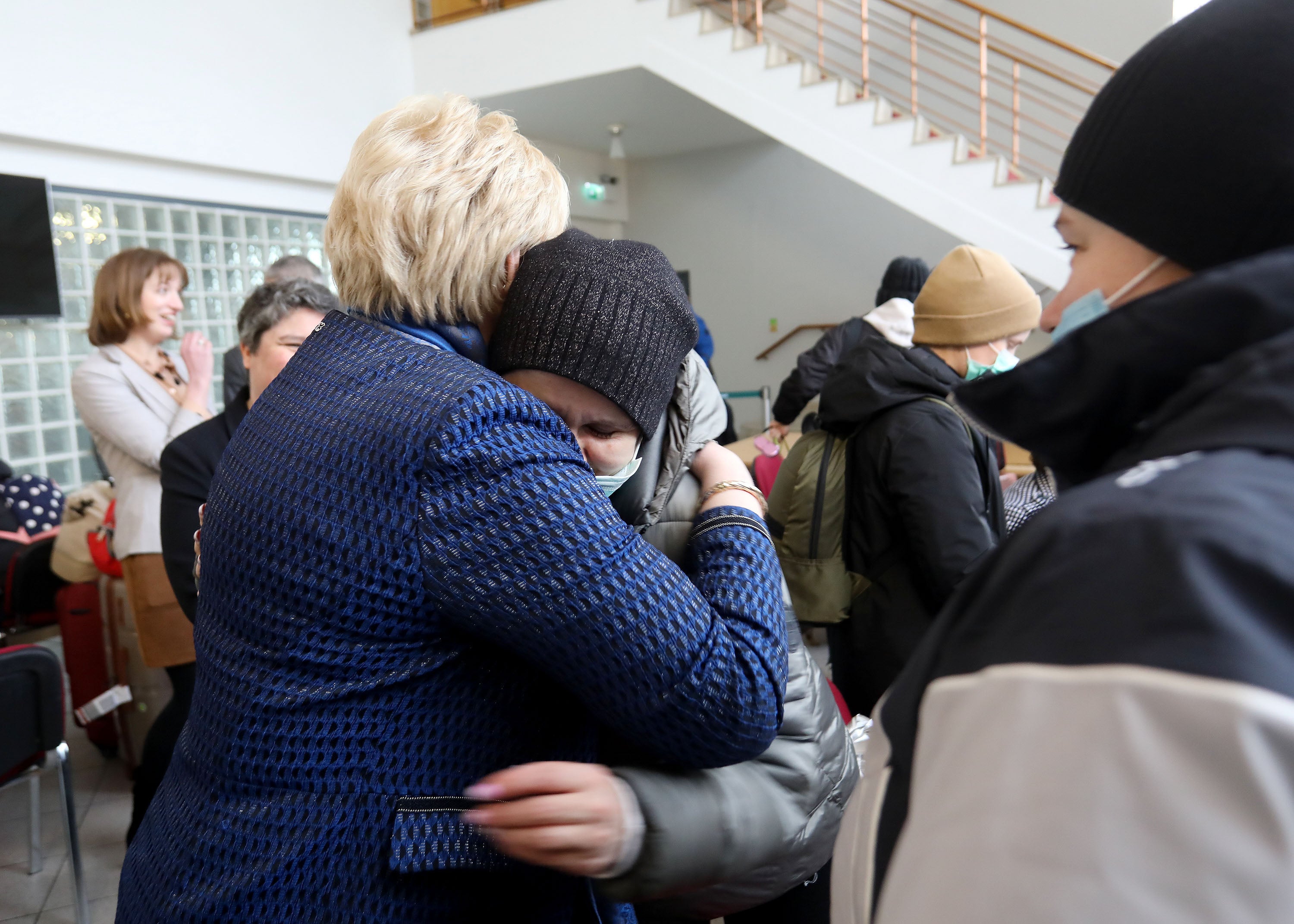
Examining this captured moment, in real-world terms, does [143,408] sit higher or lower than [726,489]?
lower

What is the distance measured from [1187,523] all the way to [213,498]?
88cm

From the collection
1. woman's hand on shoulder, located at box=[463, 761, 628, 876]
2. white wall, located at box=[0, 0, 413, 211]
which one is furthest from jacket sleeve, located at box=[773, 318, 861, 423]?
white wall, located at box=[0, 0, 413, 211]

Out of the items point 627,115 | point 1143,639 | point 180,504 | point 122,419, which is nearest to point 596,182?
point 627,115

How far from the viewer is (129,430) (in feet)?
8.32

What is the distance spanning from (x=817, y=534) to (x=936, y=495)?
323 millimetres

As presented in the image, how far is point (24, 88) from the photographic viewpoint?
465 cm

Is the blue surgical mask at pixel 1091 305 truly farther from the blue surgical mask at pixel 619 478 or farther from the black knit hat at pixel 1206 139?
the blue surgical mask at pixel 619 478

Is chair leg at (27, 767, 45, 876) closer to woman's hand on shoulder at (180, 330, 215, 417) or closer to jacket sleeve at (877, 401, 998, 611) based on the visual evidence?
woman's hand on shoulder at (180, 330, 215, 417)

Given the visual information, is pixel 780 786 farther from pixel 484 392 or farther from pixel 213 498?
pixel 213 498

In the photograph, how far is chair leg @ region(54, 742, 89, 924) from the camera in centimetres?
222

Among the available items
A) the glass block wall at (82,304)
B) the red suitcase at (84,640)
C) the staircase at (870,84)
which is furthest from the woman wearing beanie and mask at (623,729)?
the staircase at (870,84)

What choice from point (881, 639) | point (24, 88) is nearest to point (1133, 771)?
point (881, 639)

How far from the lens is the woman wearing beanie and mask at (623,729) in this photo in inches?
30.6

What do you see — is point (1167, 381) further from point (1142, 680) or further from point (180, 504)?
point (180, 504)
